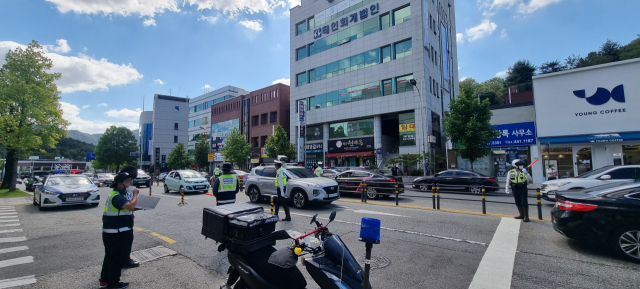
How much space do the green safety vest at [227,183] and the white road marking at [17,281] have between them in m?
3.12

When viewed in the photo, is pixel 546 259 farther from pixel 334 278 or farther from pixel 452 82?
pixel 452 82

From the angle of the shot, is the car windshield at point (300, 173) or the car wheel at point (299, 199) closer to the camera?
the car wheel at point (299, 199)

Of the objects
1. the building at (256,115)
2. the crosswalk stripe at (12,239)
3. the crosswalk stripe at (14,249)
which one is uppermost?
the building at (256,115)

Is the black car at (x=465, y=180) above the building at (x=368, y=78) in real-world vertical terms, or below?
below

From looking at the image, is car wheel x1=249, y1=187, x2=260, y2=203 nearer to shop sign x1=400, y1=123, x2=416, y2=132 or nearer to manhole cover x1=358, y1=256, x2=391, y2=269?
manhole cover x1=358, y1=256, x2=391, y2=269

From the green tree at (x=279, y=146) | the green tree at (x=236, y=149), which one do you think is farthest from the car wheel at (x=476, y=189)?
the green tree at (x=236, y=149)

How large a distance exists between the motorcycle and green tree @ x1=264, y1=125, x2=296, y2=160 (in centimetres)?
3494

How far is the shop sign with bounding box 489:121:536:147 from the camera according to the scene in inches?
893

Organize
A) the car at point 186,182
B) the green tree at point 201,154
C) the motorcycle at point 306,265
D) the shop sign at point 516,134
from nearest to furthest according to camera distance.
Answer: the motorcycle at point 306,265 → the car at point 186,182 → the shop sign at point 516,134 → the green tree at point 201,154

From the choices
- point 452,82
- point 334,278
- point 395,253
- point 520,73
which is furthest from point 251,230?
point 520,73

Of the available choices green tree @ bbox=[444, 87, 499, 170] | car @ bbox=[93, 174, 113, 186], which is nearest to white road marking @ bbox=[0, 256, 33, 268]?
green tree @ bbox=[444, 87, 499, 170]

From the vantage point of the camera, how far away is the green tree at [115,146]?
62.4 m

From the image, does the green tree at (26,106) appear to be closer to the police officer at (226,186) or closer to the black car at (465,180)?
the police officer at (226,186)

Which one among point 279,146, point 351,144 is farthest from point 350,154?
point 279,146
